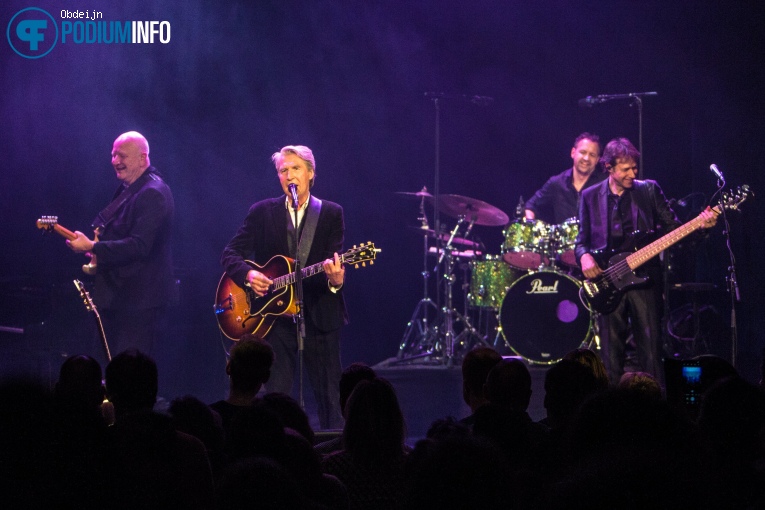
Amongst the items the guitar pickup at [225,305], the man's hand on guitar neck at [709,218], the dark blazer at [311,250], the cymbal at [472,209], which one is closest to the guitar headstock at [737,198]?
the man's hand on guitar neck at [709,218]

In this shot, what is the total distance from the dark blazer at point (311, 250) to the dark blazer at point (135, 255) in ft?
3.31

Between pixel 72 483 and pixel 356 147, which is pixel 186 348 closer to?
pixel 356 147

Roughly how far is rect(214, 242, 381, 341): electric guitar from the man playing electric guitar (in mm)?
2430

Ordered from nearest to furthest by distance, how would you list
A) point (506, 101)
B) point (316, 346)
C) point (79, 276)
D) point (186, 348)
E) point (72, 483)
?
point (72, 483) < point (316, 346) < point (79, 276) < point (186, 348) < point (506, 101)

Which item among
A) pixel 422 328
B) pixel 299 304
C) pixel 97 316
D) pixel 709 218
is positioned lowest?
pixel 422 328

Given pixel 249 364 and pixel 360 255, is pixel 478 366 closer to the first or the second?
pixel 249 364

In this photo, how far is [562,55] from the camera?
10.8 m

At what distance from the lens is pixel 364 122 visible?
10.6 metres

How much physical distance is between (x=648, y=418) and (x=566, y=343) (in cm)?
790

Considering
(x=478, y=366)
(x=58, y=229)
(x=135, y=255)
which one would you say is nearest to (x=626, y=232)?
(x=478, y=366)

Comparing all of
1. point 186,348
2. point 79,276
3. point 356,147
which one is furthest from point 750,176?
point 79,276

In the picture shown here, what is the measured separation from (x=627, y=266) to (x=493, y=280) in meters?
2.37

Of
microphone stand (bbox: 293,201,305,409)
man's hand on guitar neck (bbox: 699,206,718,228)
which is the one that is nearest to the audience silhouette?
microphone stand (bbox: 293,201,305,409)

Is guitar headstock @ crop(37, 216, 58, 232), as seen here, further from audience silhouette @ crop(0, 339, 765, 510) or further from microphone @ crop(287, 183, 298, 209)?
audience silhouette @ crop(0, 339, 765, 510)
